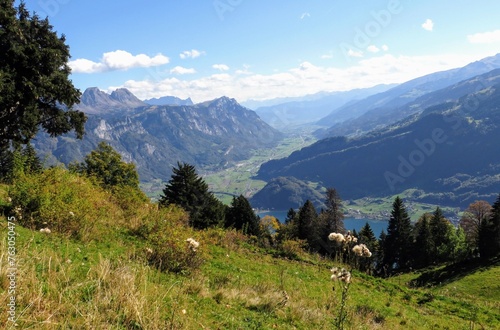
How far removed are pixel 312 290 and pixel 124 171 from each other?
53.2 meters

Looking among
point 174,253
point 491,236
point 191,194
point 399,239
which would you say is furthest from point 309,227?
point 174,253

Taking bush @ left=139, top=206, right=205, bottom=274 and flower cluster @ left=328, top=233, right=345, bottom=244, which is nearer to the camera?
flower cluster @ left=328, top=233, right=345, bottom=244

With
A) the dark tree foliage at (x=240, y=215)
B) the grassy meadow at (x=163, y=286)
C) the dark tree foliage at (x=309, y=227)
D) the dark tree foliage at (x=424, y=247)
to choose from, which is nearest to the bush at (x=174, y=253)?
the grassy meadow at (x=163, y=286)

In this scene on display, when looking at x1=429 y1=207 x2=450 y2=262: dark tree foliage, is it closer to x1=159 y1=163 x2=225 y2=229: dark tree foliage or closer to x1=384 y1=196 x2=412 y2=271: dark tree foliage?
x1=384 y1=196 x2=412 y2=271: dark tree foliage

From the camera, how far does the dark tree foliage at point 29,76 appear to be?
23.7m

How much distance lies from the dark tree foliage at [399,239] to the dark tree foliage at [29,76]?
77607 mm

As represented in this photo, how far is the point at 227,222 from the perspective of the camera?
72.6m

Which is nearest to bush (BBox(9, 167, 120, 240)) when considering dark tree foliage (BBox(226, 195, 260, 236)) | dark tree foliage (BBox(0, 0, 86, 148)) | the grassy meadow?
the grassy meadow

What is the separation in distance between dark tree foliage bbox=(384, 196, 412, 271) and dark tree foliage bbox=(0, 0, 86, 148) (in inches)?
3055

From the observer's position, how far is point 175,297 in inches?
275

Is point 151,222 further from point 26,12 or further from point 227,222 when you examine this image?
point 227,222

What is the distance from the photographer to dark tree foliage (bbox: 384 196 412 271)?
266 ft

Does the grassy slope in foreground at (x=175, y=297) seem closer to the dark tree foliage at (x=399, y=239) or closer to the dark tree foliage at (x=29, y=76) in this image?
the dark tree foliage at (x=29, y=76)

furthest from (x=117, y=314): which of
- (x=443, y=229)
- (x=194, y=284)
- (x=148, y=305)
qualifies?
(x=443, y=229)
